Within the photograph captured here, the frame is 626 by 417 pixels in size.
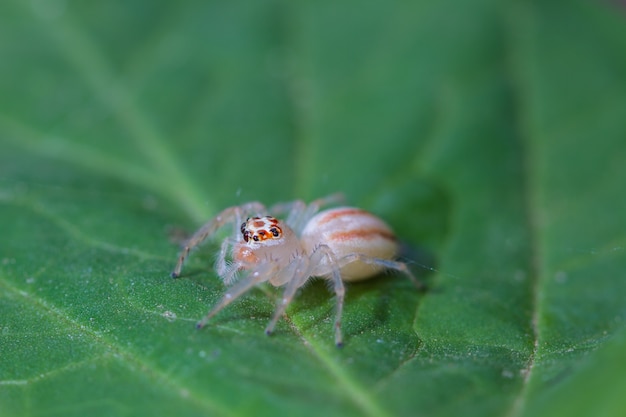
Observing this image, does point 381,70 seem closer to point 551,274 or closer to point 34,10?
point 551,274

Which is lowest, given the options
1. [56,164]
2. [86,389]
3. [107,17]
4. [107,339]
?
[86,389]

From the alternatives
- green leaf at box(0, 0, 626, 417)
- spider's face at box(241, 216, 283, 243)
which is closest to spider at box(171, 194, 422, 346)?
spider's face at box(241, 216, 283, 243)

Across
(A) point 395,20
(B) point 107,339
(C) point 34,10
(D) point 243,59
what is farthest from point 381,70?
(B) point 107,339

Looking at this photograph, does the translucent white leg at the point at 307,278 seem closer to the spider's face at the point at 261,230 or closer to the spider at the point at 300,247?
the spider at the point at 300,247

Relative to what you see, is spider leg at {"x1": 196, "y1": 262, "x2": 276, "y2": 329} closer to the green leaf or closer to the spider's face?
the green leaf

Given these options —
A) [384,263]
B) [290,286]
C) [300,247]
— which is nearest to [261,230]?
[300,247]

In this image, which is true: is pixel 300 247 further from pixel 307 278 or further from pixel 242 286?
pixel 242 286
